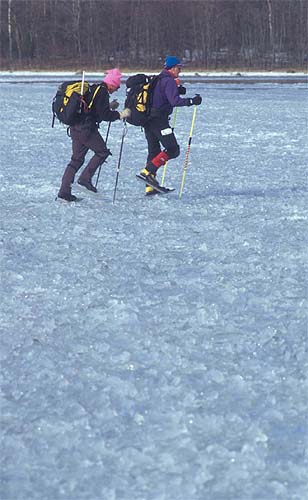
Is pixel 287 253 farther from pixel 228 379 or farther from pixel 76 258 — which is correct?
pixel 228 379

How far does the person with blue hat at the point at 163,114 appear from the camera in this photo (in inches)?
386

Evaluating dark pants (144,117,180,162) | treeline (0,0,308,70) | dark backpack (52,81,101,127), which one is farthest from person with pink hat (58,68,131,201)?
treeline (0,0,308,70)

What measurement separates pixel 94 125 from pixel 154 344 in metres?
5.12

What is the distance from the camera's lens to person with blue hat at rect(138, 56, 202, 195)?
9.80m

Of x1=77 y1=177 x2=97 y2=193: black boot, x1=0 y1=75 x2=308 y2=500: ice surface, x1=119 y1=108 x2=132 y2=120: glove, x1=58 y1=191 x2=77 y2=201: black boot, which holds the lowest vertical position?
x1=0 y1=75 x2=308 y2=500: ice surface

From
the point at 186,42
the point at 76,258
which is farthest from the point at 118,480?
the point at 186,42

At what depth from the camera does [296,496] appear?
3580mm

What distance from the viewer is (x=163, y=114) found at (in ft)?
33.3

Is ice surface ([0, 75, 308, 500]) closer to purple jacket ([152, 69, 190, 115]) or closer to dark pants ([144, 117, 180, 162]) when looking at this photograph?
dark pants ([144, 117, 180, 162])

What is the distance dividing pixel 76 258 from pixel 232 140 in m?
10.1

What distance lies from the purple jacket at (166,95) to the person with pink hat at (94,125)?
1.30 ft

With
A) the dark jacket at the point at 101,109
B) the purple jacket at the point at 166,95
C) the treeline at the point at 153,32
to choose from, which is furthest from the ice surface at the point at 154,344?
the treeline at the point at 153,32

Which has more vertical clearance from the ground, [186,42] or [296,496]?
[186,42]

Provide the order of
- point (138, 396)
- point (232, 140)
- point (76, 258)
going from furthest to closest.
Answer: point (232, 140) → point (76, 258) → point (138, 396)
